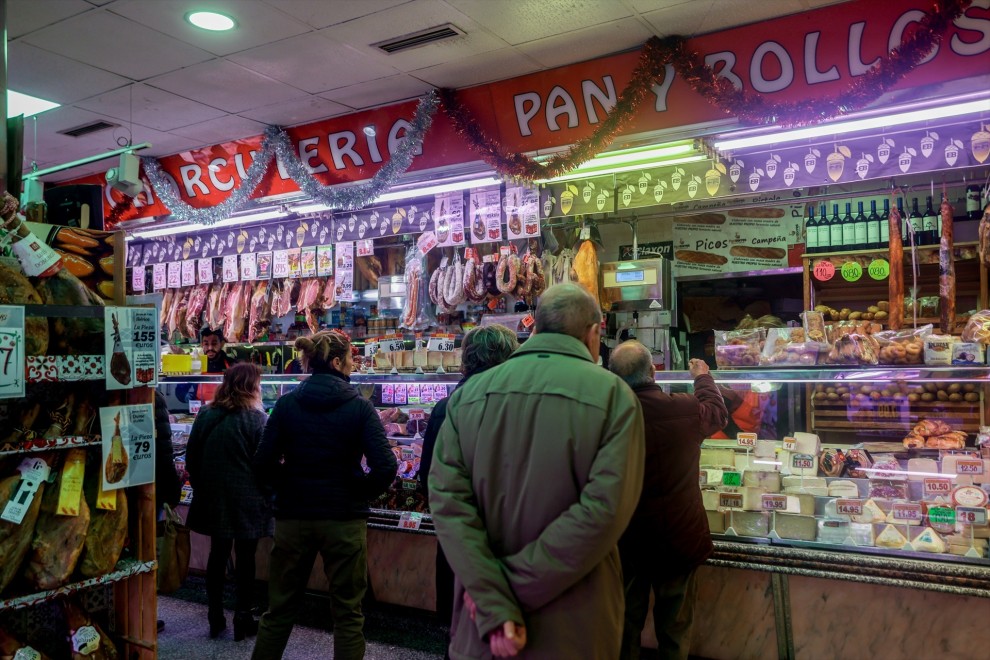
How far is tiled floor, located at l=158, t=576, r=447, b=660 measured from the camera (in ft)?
15.5

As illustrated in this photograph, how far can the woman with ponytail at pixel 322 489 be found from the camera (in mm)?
4016

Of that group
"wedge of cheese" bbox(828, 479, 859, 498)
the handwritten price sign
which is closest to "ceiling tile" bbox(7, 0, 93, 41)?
"wedge of cheese" bbox(828, 479, 859, 498)

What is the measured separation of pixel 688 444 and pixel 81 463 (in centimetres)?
280

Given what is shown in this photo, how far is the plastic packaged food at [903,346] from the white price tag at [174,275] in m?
6.60

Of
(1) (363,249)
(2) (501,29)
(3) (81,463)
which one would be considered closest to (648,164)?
(2) (501,29)

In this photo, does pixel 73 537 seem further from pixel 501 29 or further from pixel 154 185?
pixel 154 185

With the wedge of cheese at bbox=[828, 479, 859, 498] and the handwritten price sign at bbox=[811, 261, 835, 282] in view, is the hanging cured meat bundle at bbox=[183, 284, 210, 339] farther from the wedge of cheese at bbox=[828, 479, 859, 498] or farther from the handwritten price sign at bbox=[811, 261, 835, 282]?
the wedge of cheese at bbox=[828, 479, 859, 498]

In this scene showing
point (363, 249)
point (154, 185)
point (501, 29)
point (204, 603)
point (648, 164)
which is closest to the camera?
point (501, 29)

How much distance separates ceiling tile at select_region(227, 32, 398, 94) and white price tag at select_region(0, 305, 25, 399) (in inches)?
107

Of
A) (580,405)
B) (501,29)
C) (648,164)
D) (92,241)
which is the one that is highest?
(501,29)

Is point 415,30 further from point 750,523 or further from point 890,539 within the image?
point 890,539

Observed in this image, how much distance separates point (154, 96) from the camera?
19.5 feet

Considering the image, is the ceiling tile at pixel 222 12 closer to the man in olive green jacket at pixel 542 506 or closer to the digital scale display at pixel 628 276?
the digital scale display at pixel 628 276

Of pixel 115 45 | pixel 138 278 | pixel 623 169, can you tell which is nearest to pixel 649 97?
pixel 623 169
